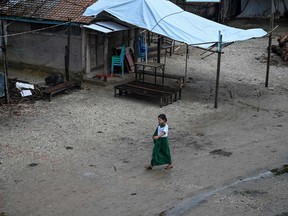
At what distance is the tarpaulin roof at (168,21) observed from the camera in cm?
1523

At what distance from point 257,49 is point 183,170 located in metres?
16.1

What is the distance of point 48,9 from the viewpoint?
17.9 m

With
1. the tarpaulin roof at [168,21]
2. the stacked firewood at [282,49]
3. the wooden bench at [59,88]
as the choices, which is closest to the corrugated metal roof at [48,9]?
the tarpaulin roof at [168,21]

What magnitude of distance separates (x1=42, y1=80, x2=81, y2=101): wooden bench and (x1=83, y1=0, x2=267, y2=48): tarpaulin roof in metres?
2.54

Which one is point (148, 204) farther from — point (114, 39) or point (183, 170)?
point (114, 39)

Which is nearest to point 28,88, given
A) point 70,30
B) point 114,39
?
A: point 70,30

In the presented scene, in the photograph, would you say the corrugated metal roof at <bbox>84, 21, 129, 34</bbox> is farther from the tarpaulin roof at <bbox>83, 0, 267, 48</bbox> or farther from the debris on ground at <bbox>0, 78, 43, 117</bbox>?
the debris on ground at <bbox>0, 78, 43, 117</bbox>

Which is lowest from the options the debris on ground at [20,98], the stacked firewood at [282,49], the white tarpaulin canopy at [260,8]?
the debris on ground at [20,98]

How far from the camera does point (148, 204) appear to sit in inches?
339

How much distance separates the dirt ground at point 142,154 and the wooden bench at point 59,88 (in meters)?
0.26

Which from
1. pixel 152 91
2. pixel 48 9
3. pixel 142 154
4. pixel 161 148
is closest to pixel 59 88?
pixel 152 91

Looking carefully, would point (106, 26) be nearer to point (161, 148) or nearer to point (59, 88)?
point (59, 88)

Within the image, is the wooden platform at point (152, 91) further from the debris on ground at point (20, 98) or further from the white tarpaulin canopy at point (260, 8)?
the white tarpaulin canopy at point (260, 8)

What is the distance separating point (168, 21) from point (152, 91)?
2.49 meters
